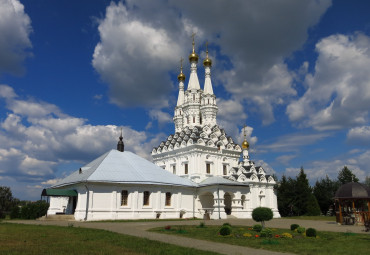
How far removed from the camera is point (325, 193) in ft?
177

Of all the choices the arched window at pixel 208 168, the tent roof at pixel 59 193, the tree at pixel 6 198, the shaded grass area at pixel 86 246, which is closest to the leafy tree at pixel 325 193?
the arched window at pixel 208 168

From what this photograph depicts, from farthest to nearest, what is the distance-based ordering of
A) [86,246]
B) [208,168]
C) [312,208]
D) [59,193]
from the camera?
[312,208] → [208,168] → [59,193] → [86,246]

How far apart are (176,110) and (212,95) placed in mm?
7059

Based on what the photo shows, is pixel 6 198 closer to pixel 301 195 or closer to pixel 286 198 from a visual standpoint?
pixel 286 198

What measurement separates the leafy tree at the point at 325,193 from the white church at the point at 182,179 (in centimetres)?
Result: 1580

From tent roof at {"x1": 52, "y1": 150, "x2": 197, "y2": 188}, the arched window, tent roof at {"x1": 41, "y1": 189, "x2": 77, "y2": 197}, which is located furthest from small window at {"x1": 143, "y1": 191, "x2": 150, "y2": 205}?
the arched window

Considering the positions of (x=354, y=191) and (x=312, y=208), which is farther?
(x=312, y=208)

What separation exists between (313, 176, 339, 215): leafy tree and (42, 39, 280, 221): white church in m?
15.8

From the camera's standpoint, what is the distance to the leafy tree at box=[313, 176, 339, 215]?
5362cm

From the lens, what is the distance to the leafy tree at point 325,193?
176ft

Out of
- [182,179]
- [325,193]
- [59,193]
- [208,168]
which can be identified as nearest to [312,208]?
[325,193]

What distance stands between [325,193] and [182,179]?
98.8 ft

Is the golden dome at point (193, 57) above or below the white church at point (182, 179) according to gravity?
above

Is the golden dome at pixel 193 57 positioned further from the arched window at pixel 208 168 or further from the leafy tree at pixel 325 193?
the leafy tree at pixel 325 193
